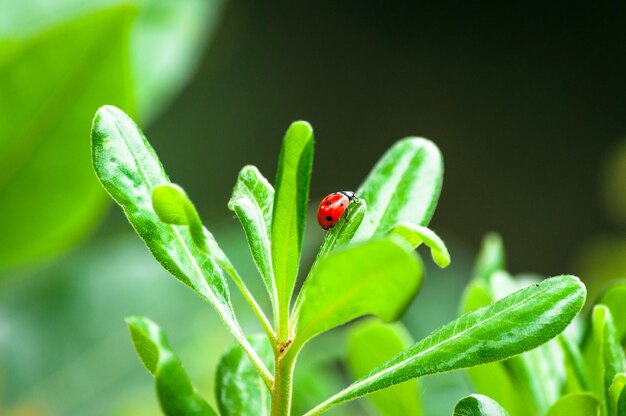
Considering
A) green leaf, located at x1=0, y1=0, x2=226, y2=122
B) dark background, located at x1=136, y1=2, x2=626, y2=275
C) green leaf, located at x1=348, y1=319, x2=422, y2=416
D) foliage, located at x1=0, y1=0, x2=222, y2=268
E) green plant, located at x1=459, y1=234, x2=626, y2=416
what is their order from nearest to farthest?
green plant, located at x1=459, y1=234, x2=626, y2=416
green leaf, located at x1=348, y1=319, x2=422, y2=416
foliage, located at x1=0, y1=0, x2=222, y2=268
green leaf, located at x1=0, y1=0, x2=226, y2=122
dark background, located at x1=136, y1=2, x2=626, y2=275

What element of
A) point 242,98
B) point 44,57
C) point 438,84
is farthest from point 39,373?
point 438,84

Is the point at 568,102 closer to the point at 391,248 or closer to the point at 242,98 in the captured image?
the point at 242,98

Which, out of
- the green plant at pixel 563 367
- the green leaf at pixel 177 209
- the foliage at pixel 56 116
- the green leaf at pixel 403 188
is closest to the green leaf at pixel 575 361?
the green plant at pixel 563 367

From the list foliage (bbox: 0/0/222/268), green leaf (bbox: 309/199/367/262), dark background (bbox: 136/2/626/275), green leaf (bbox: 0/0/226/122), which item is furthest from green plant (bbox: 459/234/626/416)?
dark background (bbox: 136/2/626/275)

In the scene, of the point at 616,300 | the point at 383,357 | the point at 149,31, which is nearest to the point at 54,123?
the point at 149,31

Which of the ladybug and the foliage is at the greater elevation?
the foliage

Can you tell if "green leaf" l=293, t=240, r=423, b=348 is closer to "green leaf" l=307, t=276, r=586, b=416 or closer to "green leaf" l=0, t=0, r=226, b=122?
"green leaf" l=307, t=276, r=586, b=416
